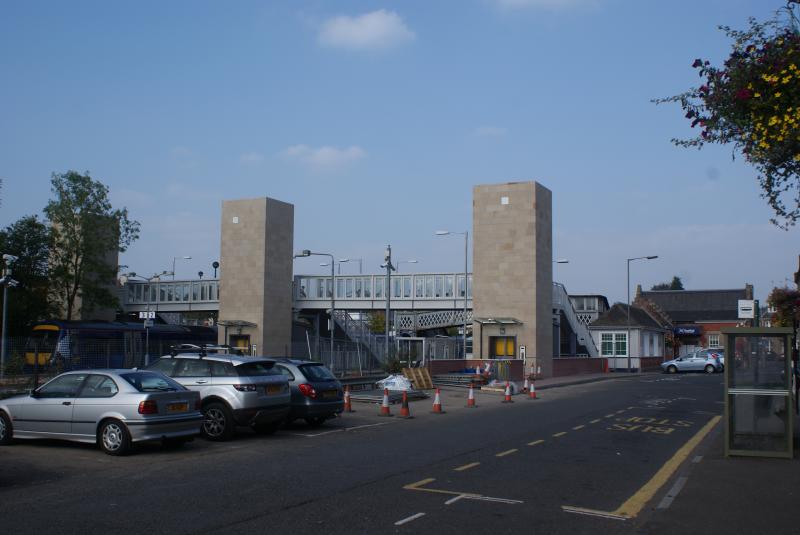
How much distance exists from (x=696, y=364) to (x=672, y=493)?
46620 millimetres

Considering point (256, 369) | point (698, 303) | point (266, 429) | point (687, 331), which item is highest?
point (698, 303)

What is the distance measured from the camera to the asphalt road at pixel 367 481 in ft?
27.1

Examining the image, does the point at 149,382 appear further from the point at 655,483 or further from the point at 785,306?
the point at 785,306

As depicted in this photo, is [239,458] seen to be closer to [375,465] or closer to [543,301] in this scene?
[375,465]

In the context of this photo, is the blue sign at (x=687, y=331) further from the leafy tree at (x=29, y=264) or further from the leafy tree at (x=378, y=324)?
the leafy tree at (x=29, y=264)

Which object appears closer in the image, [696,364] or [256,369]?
[256,369]

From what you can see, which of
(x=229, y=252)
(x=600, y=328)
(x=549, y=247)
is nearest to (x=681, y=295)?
(x=600, y=328)

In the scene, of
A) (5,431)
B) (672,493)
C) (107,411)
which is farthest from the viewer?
(5,431)

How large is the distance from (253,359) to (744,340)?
9224 millimetres

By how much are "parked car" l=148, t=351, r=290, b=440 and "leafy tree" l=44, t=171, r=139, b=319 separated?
31.1 m

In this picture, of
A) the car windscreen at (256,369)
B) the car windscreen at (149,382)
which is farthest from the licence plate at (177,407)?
the car windscreen at (256,369)

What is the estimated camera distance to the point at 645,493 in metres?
10.1

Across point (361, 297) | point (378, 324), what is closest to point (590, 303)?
point (378, 324)

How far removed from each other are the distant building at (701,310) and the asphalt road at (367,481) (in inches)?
2878
